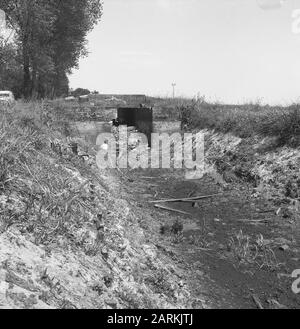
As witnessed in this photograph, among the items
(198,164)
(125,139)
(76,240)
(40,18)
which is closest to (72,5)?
(40,18)

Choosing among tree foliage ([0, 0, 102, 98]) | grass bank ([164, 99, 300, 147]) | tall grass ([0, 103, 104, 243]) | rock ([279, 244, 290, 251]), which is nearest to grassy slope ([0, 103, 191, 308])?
tall grass ([0, 103, 104, 243])

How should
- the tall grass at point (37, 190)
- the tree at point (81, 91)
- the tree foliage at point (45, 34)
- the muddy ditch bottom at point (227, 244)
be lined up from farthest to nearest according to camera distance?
the tree at point (81, 91), the tree foliage at point (45, 34), the muddy ditch bottom at point (227, 244), the tall grass at point (37, 190)

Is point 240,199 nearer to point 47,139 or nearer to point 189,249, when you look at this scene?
point 189,249

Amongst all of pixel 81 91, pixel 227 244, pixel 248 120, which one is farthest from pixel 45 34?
pixel 81 91

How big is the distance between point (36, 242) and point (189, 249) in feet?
15.9

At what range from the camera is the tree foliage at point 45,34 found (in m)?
29.4

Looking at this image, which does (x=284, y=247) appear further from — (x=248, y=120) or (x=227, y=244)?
(x=248, y=120)

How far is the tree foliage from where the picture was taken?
96.3ft

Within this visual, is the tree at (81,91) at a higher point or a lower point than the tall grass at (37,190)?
higher

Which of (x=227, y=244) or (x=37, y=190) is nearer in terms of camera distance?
(x=37, y=190)

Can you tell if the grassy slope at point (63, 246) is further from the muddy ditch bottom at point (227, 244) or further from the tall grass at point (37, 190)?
the muddy ditch bottom at point (227, 244)

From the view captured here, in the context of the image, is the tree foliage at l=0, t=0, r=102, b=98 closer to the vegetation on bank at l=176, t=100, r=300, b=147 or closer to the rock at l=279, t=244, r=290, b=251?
the vegetation on bank at l=176, t=100, r=300, b=147

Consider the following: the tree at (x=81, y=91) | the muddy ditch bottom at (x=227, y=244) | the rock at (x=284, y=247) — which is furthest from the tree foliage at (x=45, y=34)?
the rock at (x=284, y=247)

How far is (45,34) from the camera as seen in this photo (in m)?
30.6
